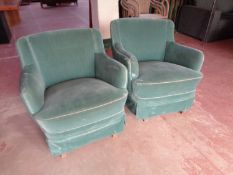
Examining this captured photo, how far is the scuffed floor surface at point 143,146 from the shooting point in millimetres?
1400

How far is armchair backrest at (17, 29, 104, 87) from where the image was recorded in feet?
5.03

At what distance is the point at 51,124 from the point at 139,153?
70 centimetres

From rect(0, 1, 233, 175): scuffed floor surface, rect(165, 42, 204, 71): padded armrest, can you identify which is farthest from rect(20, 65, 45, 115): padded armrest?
rect(165, 42, 204, 71): padded armrest

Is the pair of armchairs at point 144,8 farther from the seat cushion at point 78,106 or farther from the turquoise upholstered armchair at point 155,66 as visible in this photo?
the seat cushion at point 78,106

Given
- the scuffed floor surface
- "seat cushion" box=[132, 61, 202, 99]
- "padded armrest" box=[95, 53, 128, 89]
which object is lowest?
the scuffed floor surface

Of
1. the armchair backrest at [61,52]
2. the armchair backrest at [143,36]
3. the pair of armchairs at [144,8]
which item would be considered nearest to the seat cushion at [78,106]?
the armchair backrest at [61,52]

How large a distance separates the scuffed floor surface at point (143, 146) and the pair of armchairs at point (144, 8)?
1.91 m

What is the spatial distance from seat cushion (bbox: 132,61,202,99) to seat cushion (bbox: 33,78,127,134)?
22 cm

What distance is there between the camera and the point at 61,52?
1643 millimetres

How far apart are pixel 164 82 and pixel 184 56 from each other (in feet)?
1.56

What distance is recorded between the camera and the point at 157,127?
1764 mm

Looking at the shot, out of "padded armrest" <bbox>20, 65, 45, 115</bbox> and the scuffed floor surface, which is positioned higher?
"padded armrest" <bbox>20, 65, 45, 115</bbox>

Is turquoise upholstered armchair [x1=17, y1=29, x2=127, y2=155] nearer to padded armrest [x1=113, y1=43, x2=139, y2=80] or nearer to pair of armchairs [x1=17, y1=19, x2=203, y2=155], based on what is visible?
pair of armchairs [x1=17, y1=19, x2=203, y2=155]

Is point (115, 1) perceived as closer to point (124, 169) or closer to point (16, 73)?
point (16, 73)
